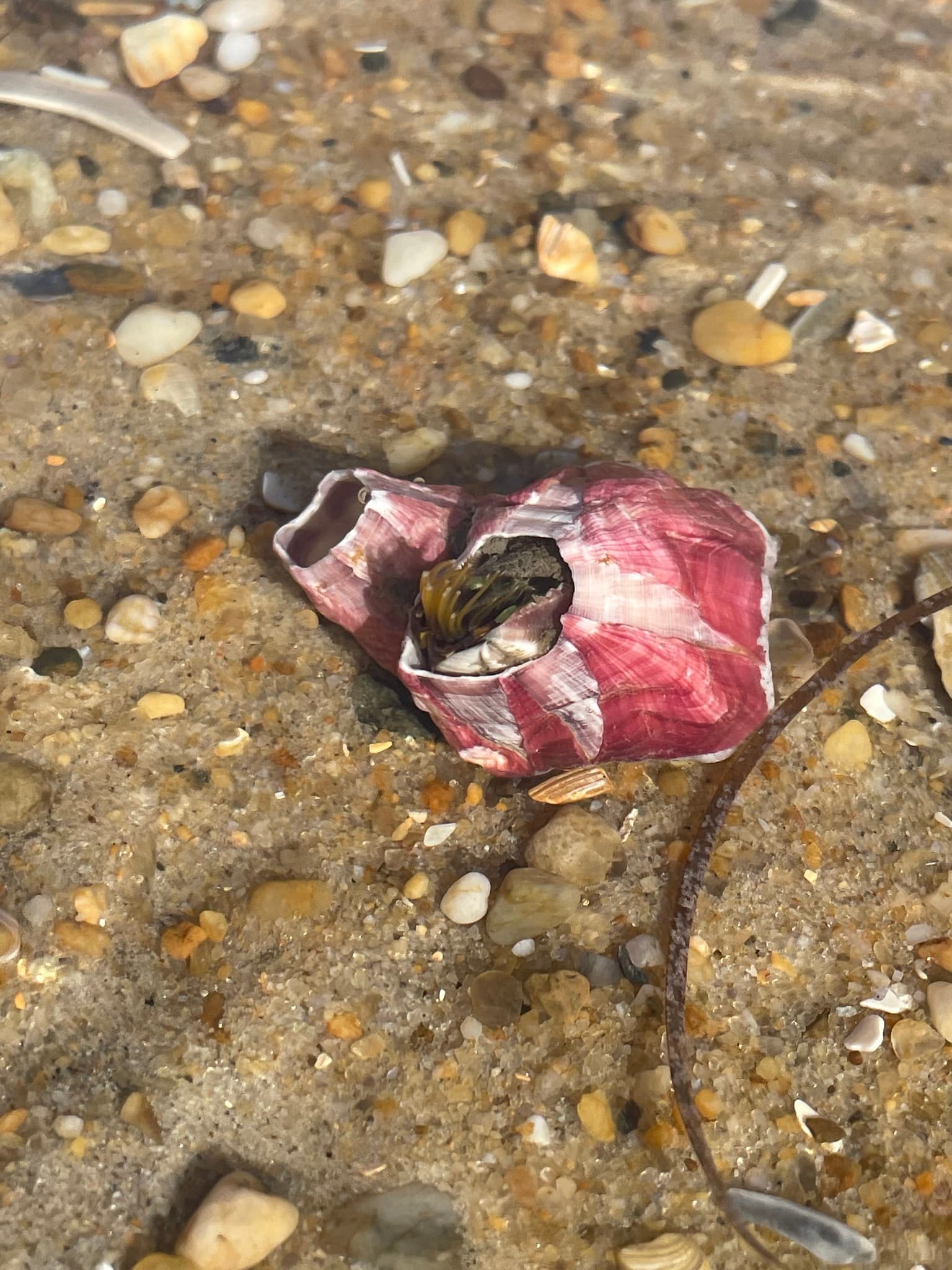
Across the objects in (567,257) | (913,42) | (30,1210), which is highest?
(913,42)

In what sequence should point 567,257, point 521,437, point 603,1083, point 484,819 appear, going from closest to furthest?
point 603,1083 < point 484,819 < point 521,437 < point 567,257

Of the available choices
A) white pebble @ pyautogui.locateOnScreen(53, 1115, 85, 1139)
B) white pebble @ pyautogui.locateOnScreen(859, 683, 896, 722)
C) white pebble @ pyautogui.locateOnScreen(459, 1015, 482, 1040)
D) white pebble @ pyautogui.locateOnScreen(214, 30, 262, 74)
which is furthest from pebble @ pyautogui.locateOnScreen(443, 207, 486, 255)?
white pebble @ pyautogui.locateOnScreen(53, 1115, 85, 1139)

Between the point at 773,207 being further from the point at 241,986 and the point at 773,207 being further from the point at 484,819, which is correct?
the point at 241,986

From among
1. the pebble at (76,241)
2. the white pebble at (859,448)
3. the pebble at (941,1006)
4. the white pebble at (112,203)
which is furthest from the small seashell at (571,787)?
the white pebble at (112,203)

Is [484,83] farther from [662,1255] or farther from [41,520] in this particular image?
[662,1255]

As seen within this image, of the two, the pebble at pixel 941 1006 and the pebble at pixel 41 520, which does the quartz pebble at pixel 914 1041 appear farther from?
the pebble at pixel 41 520

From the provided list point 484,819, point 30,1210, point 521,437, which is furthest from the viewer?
point 521,437

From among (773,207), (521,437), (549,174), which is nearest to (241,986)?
(521,437)
